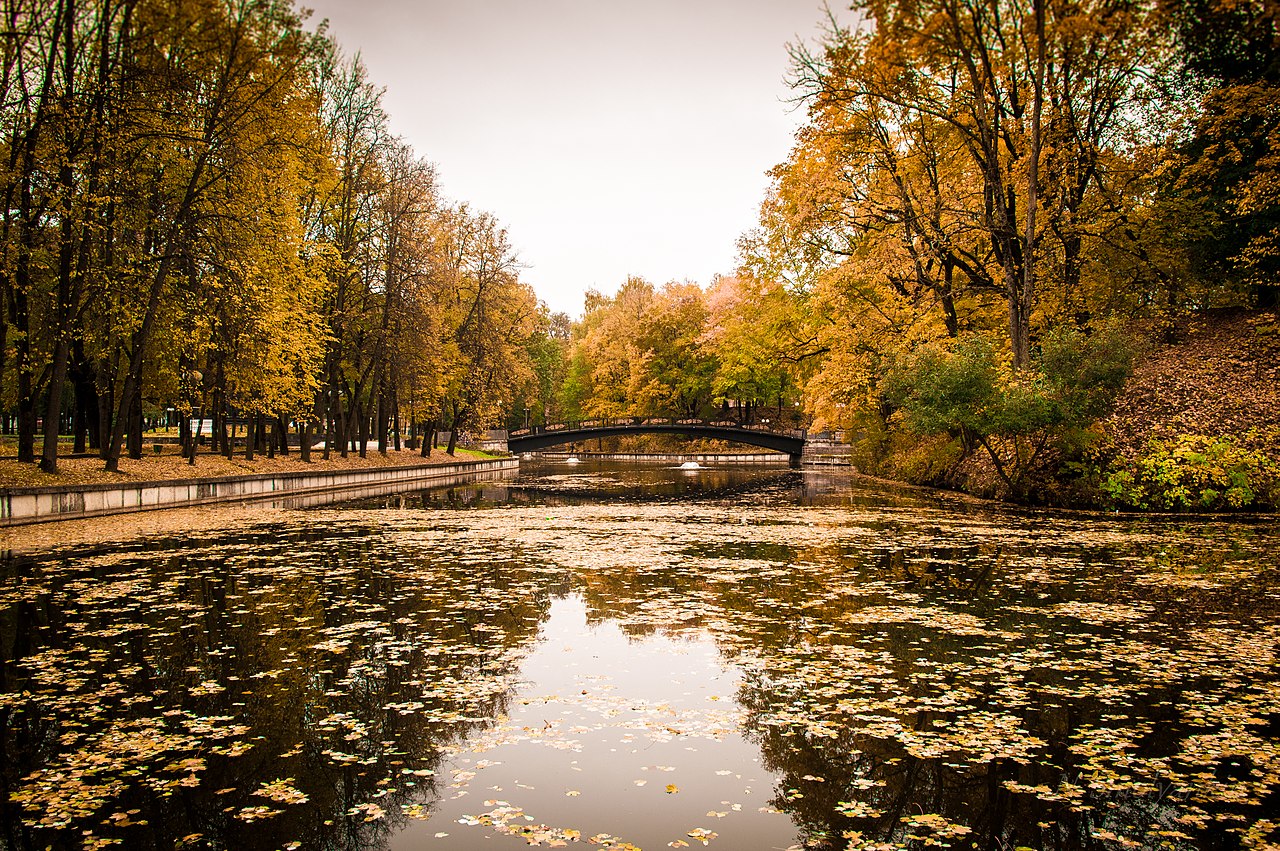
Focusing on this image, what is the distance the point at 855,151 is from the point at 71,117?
83.3ft

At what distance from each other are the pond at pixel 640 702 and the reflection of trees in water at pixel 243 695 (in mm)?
31

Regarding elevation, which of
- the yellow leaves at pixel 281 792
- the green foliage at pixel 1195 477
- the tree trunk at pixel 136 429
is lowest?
the yellow leaves at pixel 281 792

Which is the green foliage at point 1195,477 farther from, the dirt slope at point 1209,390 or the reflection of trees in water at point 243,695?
the reflection of trees in water at point 243,695

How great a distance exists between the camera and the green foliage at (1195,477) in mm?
20312

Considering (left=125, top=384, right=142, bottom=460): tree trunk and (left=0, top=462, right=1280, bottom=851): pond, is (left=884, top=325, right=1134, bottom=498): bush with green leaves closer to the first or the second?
(left=0, top=462, right=1280, bottom=851): pond

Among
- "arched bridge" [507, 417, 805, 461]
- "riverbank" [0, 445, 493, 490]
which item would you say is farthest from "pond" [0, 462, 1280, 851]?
"arched bridge" [507, 417, 805, 461]

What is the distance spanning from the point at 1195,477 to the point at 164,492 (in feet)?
96.6

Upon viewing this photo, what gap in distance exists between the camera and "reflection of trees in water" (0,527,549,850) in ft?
15.2

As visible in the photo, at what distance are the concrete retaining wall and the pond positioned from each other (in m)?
5.80

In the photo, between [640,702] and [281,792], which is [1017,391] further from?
[281,792]

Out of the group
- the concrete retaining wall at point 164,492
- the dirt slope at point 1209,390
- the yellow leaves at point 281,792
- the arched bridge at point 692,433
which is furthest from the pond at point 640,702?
the arched bridge at point 692,433

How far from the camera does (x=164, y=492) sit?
23953 mm

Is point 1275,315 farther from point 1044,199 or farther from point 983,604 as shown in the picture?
point 983,604

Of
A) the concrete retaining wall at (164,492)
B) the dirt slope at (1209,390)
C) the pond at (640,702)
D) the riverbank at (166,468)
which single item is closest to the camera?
the pond at (640,702)
